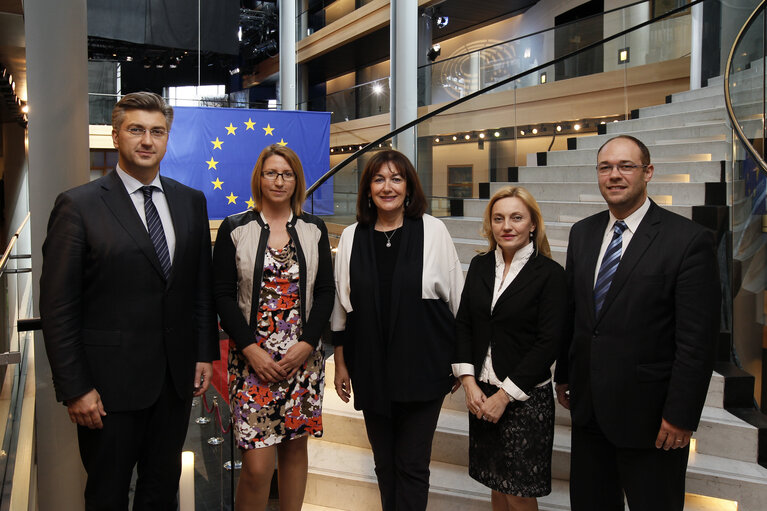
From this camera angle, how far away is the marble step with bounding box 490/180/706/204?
436 centimetres

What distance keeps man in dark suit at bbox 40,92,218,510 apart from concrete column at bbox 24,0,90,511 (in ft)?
2.11

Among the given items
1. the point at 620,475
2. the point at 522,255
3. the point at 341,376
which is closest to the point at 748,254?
the point at 522,255

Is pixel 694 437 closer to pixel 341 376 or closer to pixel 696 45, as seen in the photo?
pixel 341 376

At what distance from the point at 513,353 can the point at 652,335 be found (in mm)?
497

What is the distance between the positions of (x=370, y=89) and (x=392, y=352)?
32.4 feet

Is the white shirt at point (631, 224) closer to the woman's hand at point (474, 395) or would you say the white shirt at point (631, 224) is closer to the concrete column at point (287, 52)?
the woman's hand at point (474, 395)

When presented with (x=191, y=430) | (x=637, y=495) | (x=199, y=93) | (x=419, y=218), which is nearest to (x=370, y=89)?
(x=199, y=93)

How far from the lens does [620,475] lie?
6.90 feet

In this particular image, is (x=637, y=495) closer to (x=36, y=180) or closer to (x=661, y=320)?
(x=661, y=320)

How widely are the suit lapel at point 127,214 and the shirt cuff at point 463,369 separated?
114 centimetres

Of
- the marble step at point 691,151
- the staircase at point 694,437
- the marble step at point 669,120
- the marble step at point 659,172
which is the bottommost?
the staircase at point 694,437

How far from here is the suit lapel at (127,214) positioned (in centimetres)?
193

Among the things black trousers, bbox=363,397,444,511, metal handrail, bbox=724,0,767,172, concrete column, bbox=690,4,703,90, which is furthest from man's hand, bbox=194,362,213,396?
concrete column, bbox=690,4,703,90

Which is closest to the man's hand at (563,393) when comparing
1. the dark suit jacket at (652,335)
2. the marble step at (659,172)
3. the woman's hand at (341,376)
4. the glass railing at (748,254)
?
the dark suit jacket at (652,335)
